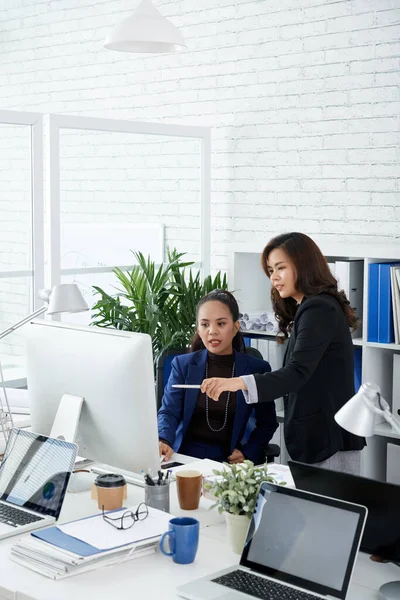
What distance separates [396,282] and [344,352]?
880 millimetres

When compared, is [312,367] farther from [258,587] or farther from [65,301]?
[258,587]

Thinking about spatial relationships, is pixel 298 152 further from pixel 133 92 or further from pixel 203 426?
pixel 203 426

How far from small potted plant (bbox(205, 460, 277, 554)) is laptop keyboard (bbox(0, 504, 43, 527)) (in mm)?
530

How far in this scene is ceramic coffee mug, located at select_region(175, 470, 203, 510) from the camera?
2395 mm

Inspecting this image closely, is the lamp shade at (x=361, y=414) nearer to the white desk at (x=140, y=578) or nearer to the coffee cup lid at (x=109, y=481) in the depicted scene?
the white desk at (x=140, y=578)

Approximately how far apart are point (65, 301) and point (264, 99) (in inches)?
95.7

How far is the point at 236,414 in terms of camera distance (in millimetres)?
3271

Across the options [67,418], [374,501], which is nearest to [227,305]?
[67,418]

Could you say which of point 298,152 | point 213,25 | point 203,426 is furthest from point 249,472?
point 213,25

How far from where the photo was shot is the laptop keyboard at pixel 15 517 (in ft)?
7.37

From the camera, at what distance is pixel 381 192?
416 cm

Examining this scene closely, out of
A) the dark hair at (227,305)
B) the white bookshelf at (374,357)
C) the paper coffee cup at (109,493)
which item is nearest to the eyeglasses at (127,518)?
the paper coffee cup at (109,493)

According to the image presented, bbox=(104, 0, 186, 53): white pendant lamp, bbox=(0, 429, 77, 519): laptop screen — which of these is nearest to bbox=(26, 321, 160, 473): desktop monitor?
bbox=(0, 429, 77, 519): laptop screen

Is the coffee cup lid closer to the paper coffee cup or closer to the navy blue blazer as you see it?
the paper coffee cup
